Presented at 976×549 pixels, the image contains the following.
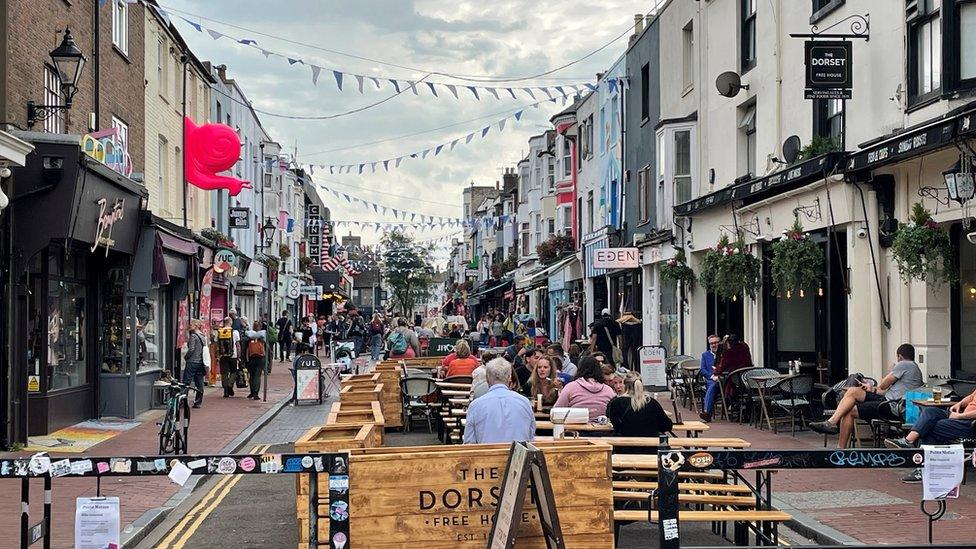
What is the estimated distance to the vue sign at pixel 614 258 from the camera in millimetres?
30688

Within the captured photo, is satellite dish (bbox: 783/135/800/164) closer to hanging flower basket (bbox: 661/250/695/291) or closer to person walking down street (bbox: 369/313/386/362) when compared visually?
hanging flower basket (bbox: 661/250/695/291)

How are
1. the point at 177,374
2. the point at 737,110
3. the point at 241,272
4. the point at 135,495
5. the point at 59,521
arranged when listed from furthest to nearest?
the point at 241,272, the point at 177,374, the point at 737,110, the point at 135,495, the point at 59,521

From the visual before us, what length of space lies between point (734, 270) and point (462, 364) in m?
6.24

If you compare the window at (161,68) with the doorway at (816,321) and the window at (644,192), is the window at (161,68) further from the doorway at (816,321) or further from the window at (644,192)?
the doorway at (816,321)

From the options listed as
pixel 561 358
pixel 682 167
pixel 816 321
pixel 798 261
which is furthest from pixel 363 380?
pixel 682 167

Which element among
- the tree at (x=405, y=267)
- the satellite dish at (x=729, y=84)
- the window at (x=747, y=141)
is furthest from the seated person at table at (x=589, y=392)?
the tree at (x=405, y=267)

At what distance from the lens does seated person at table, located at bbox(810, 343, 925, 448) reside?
13.5 meters

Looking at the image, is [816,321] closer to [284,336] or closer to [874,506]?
[874,506]

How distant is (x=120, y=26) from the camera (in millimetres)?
22766

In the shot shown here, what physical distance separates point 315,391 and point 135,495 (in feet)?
40.6

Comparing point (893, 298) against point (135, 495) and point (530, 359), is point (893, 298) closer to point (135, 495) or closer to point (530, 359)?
point (530, 359)

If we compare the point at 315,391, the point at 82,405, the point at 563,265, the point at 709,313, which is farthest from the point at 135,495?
the point at 563,265

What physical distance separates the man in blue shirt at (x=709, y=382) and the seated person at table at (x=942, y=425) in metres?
7.16

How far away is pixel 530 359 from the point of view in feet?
55.7
